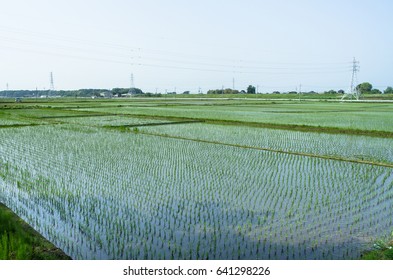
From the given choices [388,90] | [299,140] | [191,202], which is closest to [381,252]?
[191,202]

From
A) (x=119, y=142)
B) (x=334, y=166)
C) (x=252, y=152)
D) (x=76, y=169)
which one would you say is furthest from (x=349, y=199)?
(x=119, y=142)

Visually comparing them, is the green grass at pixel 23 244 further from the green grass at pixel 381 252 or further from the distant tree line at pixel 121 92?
the distant tree line at pixel 121 92

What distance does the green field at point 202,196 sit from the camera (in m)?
4.37

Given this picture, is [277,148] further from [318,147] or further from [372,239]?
[372,239]

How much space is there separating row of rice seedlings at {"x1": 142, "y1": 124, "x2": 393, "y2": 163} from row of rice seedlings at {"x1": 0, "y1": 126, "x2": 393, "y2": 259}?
54.0 inches

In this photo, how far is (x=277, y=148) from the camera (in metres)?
11.2

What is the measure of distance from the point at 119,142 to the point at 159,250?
8455mm

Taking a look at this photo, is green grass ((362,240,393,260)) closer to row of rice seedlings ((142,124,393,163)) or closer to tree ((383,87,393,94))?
row of rice seedlings ((142,124,393,163))

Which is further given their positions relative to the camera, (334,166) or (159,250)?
(334,166)

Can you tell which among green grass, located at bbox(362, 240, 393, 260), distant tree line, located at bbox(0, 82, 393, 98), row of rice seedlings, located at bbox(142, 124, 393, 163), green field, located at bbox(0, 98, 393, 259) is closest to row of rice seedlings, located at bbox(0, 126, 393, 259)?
green field, located at bbox(0, 98, 393, 259)

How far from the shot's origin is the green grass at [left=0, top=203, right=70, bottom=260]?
3.79m

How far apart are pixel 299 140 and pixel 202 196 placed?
7511 mm

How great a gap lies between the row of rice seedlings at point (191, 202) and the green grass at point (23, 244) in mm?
194

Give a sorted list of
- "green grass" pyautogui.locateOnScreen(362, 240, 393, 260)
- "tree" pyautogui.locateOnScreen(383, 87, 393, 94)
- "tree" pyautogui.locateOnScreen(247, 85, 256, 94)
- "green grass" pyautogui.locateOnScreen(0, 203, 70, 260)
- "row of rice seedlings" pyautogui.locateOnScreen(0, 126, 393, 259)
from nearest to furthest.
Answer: "green grass" pyautogui.locateOnScreen(0, 203, 70, 260), "green grass" pyautogui.locateOnScreen(362, 240, 393, 260), "row of rice seedlings" pyautogui.locateOnScreen(0, 126, 393, 259), "tree" pyautogui.locateOnScreen(383, 87, 393, 94), "tree" pyautogui.locateOnScreen(247, 85, 256, 94)
